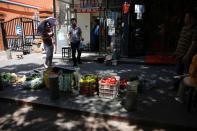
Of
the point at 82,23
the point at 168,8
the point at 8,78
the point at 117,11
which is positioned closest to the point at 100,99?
the point at 8,78

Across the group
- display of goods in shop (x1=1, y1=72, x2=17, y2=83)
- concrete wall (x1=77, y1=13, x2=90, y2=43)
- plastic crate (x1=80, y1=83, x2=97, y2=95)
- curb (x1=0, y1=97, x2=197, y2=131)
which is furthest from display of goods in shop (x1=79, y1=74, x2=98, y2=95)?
concrete wall (x1=77, y1=13, x2=90, y2=43)

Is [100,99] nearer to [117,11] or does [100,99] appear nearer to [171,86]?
[171,86]

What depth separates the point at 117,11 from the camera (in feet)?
41.6

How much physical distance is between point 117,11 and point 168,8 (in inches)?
95.5

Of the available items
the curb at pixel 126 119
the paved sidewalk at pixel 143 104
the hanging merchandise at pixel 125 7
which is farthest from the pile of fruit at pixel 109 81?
the hanging merchandise at pixel 125 7

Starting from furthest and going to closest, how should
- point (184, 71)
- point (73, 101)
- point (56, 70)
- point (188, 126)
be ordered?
point (56, 70) → point (184, 71) → point (73, 101) → point (188, 126)

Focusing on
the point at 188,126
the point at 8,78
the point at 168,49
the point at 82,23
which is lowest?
the point at 188,126

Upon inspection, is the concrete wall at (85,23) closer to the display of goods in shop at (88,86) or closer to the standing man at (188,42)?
the display of goods in shop at (88,86)

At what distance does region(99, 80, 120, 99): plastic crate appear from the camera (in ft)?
22.1

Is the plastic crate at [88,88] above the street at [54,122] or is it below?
above

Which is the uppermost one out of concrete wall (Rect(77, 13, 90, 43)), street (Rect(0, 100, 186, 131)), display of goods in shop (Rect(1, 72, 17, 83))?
concrete wall (Rect(77, 13, 90, 43))

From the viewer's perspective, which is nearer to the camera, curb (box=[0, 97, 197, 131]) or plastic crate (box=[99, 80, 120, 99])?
curb (box=[0, 97, 197, 131])

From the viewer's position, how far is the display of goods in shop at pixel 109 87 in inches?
265

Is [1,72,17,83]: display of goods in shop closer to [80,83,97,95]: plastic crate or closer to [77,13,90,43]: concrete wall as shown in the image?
[80,83,97,95]: plastic crate
